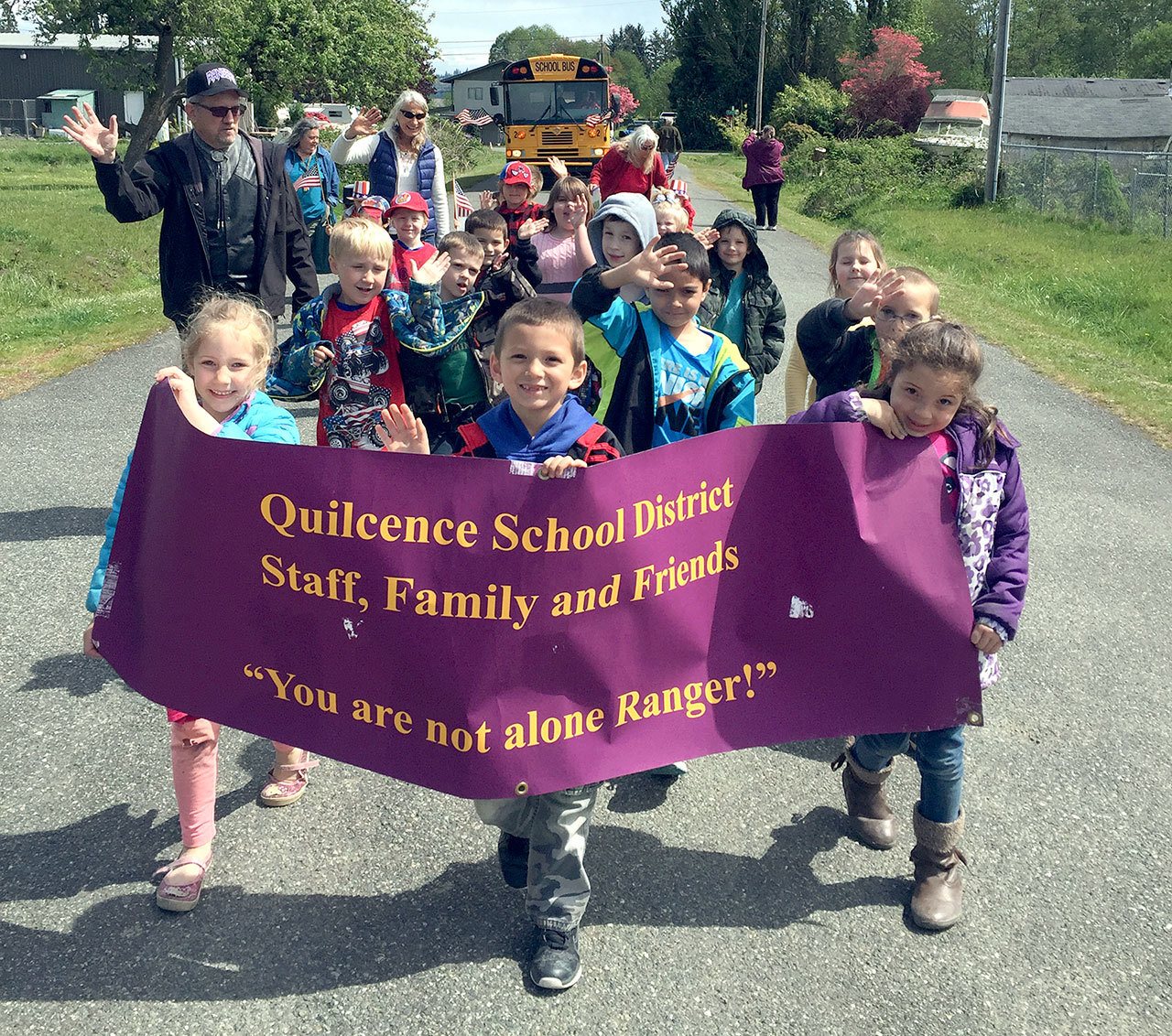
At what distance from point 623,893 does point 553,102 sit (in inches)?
1114

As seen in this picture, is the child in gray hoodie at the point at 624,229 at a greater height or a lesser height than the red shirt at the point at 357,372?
greater

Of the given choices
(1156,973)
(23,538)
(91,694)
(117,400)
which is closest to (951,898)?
(1156,973)

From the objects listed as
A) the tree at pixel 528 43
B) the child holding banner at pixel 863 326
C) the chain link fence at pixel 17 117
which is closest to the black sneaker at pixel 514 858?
the child holding banner at pixel 863 326

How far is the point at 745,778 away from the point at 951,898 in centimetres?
94

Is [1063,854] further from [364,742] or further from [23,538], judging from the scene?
[23,538]

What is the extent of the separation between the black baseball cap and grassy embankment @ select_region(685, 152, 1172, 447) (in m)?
7.06

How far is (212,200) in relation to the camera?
5.27m

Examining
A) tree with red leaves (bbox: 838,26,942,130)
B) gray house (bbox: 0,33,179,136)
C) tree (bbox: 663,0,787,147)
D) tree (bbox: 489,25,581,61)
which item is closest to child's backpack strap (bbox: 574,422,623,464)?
tree with red leaves (bbox: 838,26,942,130)

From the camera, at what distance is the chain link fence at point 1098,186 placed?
20250mm

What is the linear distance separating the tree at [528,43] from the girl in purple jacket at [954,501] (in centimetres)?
15397

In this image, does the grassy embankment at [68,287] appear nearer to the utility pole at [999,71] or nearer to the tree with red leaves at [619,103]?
the tree with red leaves at [619,103]

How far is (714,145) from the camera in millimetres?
68812

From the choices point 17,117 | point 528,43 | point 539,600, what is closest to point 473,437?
point 539,600

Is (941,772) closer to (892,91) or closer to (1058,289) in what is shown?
(1058,289)
